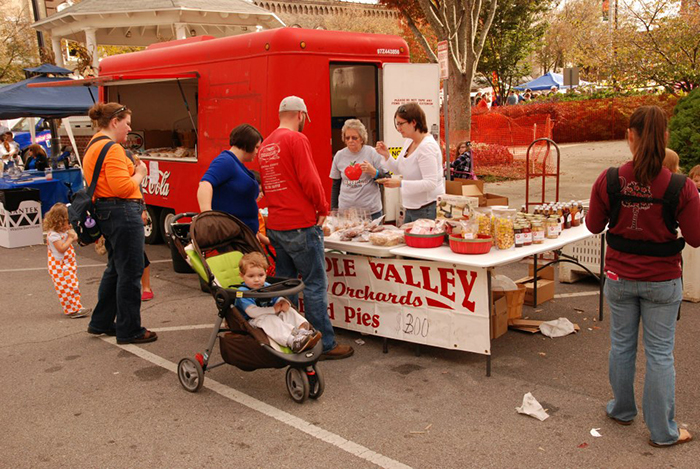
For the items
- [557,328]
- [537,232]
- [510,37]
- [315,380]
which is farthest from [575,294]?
[510,37]

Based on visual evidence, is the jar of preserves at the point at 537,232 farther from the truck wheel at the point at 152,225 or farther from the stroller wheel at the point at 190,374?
the truck wheel at the point at 152,225

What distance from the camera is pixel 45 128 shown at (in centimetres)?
2214

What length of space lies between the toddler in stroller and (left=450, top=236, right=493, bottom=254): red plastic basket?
4.14 ft

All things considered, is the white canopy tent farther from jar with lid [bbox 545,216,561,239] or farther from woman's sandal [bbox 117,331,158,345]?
jar with lid [bbox 545,216,561,239]

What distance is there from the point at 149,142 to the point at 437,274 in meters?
9.77

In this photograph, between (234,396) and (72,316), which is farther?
(72,316)

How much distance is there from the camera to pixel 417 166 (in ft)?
19.1

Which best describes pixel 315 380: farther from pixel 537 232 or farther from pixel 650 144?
pixel 650 144

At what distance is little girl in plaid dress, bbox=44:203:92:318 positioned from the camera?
6.70 m

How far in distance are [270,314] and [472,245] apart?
5.12 feet

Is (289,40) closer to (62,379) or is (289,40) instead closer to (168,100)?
(62,379)

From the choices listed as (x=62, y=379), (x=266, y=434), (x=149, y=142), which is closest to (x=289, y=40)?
(x=62, y=379)

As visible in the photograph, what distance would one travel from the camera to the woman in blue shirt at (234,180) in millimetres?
5027

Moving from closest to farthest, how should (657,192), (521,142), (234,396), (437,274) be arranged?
(657,192)
(234,396)
(437,274)
(521,142)
